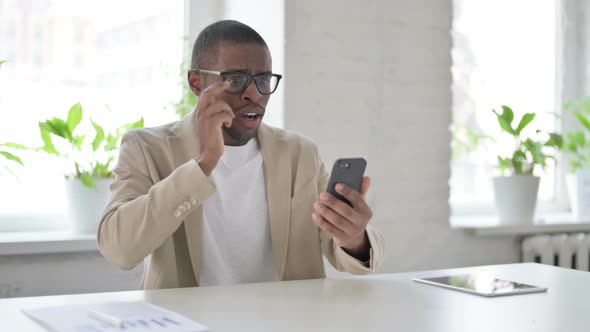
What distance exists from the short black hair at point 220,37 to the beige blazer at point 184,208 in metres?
0.20

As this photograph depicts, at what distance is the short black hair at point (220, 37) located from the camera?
6.49ft

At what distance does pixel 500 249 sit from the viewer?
11.2 ft

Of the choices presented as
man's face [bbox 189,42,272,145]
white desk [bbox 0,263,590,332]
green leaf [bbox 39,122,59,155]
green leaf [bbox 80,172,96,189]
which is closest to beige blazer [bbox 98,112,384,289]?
man's face [bbox 189,42,272,145]

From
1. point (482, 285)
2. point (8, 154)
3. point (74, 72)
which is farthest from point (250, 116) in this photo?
point (74, 72)

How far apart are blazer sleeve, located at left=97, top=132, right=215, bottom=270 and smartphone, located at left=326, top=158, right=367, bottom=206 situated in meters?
0.27

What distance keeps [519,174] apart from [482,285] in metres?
1.84

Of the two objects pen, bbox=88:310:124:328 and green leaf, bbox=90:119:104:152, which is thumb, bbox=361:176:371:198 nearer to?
pen, bbox=88:310:124:328

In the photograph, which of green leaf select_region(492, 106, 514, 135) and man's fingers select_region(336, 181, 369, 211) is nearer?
man's fingers select_region(336, 181, 369, 211)

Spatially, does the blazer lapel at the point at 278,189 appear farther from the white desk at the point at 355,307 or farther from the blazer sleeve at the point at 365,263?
the white desk at the point at 355,307

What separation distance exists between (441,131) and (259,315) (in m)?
2.08

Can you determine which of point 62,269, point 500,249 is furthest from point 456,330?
point 500,249

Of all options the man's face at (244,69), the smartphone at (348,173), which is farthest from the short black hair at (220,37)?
the smartphone at (348,173)

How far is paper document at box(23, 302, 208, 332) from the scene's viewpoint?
1146 mm

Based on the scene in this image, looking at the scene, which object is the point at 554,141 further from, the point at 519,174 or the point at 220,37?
the point at 220,37
